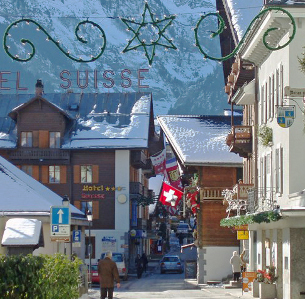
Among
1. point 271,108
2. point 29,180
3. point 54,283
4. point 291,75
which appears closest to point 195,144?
point 29,180

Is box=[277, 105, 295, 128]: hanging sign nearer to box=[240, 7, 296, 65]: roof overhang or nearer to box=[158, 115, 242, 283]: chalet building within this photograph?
box=[240, 7, 296, 65]: roof overhang

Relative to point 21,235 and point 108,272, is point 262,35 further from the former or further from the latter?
point 21,235

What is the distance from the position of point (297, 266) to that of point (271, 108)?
7175 mm

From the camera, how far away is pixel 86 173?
72000 mm

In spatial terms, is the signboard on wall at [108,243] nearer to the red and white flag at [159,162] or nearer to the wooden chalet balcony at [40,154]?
the red and white flag at [159,162]

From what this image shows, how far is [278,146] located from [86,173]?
40.3 meters

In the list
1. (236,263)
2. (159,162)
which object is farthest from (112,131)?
(236,263)

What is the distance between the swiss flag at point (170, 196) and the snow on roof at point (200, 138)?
13.4 feet

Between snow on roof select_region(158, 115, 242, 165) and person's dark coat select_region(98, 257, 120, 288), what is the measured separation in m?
24.8

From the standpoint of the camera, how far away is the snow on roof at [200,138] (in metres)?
52.2

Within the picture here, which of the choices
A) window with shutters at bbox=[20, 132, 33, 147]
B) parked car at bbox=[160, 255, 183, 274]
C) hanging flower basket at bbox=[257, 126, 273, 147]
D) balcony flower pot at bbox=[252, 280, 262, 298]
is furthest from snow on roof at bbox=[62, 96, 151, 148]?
hanging flower basket at bbox=[257, 126, 273, 147]

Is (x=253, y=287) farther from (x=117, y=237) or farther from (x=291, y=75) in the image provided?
(x=117, y=237)

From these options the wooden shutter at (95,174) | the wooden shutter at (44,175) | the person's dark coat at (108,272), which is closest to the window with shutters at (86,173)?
the wooden shutter at (95,174)

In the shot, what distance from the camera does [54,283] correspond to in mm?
17734
